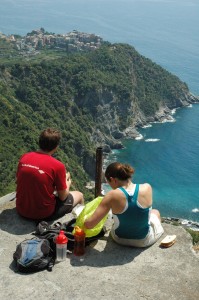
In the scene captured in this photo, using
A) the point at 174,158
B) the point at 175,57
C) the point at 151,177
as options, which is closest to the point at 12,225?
the point at 151,177

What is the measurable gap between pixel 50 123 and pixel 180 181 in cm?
2498

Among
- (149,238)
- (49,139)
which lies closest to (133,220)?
(149,238)

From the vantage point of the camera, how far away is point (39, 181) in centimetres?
602

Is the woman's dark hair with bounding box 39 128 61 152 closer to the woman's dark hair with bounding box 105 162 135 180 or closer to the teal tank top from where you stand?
the woman's dark hair with bounding box 105 162 135 180

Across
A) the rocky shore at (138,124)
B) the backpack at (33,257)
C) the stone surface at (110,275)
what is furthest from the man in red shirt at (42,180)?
the rocky shore at (138,124)

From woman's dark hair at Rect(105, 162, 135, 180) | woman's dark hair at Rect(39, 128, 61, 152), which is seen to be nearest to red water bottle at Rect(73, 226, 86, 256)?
woman's dark hair at Rect(105, 162, 135, 180)

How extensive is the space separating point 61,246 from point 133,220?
106cm

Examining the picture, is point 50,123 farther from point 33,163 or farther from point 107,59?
point 33,163

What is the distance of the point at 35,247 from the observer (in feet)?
17.6

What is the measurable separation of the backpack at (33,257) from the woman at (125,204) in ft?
2.20

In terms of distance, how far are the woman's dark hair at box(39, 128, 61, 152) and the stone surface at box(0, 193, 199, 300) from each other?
4.65 ft

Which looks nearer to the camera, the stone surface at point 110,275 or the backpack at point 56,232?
the stone surface at point 110,275

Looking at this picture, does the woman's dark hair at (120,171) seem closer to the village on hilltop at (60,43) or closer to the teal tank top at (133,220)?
the teal tank top at (133,220)

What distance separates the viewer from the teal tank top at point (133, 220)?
548 centimetres
